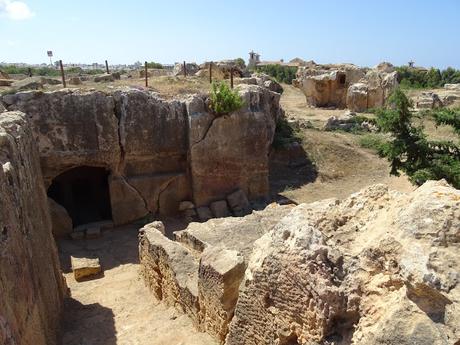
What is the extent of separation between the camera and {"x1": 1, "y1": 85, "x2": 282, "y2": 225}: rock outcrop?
10.3 meters

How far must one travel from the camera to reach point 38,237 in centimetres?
611

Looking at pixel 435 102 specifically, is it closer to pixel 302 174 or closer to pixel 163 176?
pixel 302 174

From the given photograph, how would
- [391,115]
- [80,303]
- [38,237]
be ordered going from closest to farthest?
[38,237], [80,303], [391,115]

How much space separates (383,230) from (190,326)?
386 centimetres

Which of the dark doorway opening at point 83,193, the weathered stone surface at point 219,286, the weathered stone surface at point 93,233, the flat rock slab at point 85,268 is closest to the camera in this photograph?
the weathered stone surface at point 219,286

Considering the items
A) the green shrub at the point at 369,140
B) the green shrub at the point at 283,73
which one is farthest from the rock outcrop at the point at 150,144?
the green shrub at the point at 283,73

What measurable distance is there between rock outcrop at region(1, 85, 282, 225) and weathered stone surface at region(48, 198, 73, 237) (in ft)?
2.14

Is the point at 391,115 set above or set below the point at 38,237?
above

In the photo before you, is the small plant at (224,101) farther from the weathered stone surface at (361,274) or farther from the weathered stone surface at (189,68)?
the weathered stone surface at (189,68)

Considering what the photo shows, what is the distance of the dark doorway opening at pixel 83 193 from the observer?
1209cm

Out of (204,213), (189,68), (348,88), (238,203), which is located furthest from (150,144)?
(348,88)

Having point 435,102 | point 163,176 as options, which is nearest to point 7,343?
point 163,176

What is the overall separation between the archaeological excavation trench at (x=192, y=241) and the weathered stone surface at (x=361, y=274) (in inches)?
0.4

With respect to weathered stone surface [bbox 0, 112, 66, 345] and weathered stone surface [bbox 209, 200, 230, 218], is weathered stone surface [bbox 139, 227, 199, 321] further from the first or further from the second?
weathered stone surface [bbox 209, 200, 230, 218]
